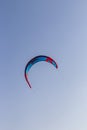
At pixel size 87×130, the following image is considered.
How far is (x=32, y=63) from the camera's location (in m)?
13.2

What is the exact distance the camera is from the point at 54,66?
13250mm

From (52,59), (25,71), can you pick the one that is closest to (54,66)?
(52,59)

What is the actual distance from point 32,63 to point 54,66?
1171 millimetres

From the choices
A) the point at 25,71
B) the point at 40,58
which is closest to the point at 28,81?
the point at 25,71

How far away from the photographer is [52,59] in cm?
1283

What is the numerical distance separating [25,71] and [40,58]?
106cm

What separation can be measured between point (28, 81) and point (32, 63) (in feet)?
3.18

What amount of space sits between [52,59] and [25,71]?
5.24 feet

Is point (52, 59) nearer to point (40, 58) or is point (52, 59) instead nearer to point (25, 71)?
point (40, 58)

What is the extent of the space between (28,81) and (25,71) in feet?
1.81

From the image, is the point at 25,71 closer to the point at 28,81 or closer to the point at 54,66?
the point at 28,81

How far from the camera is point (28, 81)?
13203 millimetres

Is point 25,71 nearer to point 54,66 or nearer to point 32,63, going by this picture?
point 32,63

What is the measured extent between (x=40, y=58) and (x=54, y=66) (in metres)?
0.86
